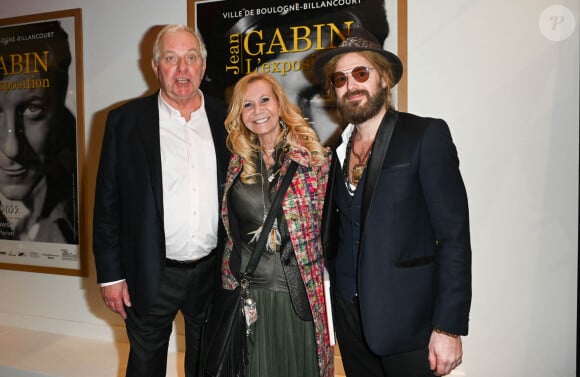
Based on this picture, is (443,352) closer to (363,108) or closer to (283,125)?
(363,108)

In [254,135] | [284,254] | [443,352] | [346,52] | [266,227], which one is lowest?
[443,352]

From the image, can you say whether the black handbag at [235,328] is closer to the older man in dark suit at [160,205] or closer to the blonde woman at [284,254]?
the blonde woman at [284,254]

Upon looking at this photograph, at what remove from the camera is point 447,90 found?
115 inches

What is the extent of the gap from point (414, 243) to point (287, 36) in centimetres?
198

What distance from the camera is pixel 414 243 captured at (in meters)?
1.65

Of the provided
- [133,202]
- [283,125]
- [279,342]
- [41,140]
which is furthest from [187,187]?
[41,140]

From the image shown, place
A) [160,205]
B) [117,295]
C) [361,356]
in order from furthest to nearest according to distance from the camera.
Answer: [117,295], [160,205], [361,356]

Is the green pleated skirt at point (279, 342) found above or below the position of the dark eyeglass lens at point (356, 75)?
below

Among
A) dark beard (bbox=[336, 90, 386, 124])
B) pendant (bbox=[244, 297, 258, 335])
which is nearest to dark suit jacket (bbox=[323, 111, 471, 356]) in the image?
dark beard (bbox=[336, 90, 386, 124])

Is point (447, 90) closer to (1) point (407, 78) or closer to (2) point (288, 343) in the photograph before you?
(1) point (407, 78)

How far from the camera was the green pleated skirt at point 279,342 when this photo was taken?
1.98m

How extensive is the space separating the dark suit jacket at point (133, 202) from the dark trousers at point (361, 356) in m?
0.79

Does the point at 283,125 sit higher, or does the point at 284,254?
the point at 283,125

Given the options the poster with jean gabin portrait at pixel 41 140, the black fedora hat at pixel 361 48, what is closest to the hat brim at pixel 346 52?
the black fedora hat at pixel 361 48
